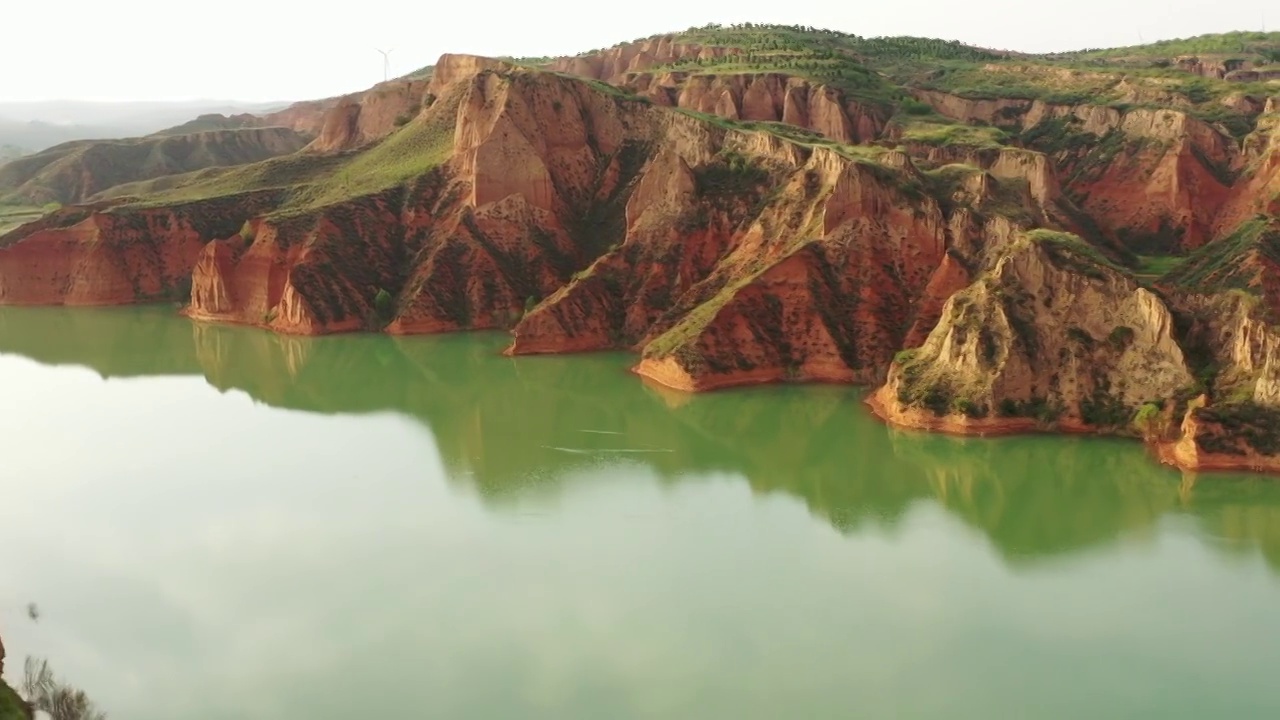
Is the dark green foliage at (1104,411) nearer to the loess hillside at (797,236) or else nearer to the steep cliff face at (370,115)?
the loess hillside at (797,236)

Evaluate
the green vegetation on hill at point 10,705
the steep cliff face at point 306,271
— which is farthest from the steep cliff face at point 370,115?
the green vegetation on hill at point 10,705

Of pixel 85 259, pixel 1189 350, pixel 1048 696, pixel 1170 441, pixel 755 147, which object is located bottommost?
pixel 1048 696

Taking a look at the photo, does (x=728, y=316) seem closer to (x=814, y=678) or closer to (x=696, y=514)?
(x=696, y=514)

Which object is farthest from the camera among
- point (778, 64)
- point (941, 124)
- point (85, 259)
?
point (778, 64)

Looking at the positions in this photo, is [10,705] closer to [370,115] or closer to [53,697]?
[53,697]

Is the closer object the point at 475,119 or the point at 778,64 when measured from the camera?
the point at 475,119

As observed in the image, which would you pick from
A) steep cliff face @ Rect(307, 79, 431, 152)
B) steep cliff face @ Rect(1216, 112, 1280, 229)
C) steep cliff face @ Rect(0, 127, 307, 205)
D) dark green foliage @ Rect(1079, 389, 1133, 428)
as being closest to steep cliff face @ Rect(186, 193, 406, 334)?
steep cliff face @ Rect(307, 79, 431, 152)

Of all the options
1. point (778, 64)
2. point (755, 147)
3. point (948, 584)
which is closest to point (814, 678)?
point (948, 584)

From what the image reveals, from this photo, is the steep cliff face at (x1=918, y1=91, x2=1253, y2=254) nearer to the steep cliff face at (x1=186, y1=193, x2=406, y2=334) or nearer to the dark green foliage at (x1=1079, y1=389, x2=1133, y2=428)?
the dark green foliage at (x1=1079, y1=389, x2=1133, y2=428)
